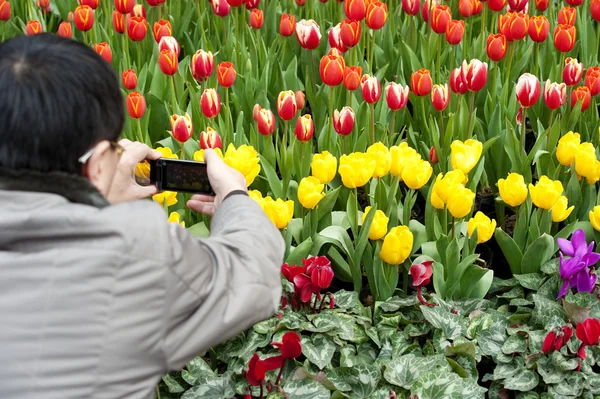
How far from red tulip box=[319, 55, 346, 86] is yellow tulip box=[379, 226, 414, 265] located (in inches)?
27.7

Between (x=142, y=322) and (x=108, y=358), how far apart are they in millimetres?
70

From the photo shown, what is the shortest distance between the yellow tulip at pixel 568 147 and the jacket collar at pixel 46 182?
1783 mm

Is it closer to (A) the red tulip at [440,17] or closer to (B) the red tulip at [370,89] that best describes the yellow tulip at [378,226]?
(B) the red tulip at [370,89]

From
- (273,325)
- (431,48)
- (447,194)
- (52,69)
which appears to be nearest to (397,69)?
(431,48)

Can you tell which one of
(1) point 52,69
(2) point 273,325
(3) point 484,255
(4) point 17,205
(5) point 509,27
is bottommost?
(3) point 484,255

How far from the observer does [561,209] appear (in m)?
2.69

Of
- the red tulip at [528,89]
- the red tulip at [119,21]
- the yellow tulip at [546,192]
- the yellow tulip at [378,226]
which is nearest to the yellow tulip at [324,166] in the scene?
the yellow tulip at [378,226]

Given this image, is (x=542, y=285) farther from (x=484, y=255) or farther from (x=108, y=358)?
(x=108, y=358)

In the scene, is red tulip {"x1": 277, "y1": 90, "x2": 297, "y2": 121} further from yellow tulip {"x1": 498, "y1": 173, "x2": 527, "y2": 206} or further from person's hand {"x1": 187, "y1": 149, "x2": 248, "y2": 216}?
person's hand {"x1": 187, "y1": 149, "x2": 248, "y2": 216}

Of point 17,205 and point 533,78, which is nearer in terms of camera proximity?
point 17,205

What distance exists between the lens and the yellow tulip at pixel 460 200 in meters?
2.53

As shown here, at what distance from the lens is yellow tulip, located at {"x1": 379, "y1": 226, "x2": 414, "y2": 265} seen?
250cm

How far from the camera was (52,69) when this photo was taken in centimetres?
137

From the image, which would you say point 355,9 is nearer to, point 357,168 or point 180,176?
point 357,168
